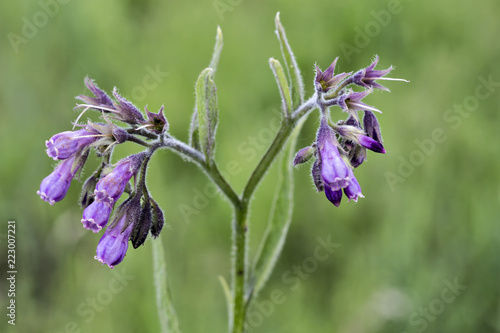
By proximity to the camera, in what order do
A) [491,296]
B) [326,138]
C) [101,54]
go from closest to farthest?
[326,138]
[491,296]
[101,54]

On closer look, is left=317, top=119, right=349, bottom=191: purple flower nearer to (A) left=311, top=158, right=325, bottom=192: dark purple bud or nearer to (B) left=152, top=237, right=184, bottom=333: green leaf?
(A) left=311, top=158, right=325, bottom=192: dark purple bud

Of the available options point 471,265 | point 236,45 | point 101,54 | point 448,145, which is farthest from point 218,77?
point 471,265

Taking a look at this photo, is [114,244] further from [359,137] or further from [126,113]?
[359,137]

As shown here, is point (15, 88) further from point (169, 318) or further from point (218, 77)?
point (169, 318)

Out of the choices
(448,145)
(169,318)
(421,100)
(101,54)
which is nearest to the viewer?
(169,318)

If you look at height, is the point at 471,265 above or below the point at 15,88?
below

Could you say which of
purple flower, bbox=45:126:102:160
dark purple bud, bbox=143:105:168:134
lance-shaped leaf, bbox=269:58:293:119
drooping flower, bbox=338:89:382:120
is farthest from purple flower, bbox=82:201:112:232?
drooping flower, bbox=338:89:382:120

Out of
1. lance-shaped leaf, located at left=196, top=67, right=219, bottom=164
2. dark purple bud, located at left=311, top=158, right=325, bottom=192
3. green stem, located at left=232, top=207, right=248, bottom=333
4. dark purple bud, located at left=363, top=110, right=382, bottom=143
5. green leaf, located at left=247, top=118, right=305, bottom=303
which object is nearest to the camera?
Answer: dark purple bud, located at left=311, top=158, right=325, bottom=192
